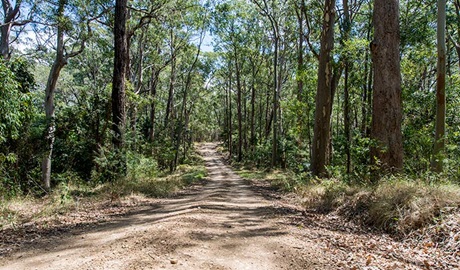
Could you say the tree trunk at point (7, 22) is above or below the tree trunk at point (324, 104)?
above

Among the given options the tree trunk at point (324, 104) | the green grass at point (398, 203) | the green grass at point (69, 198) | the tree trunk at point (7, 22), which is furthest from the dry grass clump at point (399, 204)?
the tree trunk at point (7, 22)

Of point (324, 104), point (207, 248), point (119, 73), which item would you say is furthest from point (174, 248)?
point (324, 104)

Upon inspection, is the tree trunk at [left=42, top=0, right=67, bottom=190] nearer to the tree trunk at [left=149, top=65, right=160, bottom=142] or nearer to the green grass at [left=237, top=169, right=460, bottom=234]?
the green grass at [left=237, top=169, right=460, bottom=234]

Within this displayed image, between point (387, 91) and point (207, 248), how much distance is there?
19.1 feet

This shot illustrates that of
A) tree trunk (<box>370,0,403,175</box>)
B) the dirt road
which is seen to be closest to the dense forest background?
tree trunk (<box>370,0,403,175</box>)

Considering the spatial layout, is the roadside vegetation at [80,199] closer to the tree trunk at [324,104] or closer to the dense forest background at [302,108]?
the dense forest background at [302,108]

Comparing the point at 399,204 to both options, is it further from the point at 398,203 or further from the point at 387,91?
the point at 387,91

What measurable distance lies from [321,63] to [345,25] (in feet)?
12.2

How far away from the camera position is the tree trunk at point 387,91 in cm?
709

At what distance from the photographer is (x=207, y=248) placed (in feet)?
12.9

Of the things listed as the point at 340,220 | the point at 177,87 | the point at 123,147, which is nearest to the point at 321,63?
the point at 340,220

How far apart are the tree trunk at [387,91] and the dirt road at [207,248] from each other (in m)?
2.79

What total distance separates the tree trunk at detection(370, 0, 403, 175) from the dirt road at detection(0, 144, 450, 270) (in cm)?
279

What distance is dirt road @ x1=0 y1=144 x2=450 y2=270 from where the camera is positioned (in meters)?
3.48
